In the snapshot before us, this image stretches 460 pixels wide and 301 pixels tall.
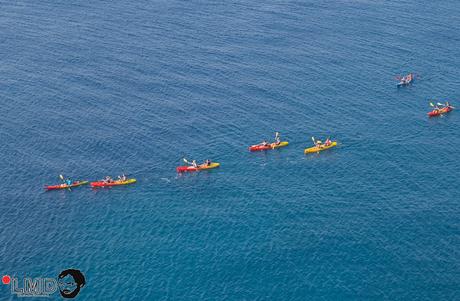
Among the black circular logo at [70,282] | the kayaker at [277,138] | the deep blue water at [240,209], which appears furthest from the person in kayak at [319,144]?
the black circular logo at [70,282]

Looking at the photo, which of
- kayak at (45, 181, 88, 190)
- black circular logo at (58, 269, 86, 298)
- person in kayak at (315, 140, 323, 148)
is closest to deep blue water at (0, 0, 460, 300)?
kayak at (45, 181, 88, 190)

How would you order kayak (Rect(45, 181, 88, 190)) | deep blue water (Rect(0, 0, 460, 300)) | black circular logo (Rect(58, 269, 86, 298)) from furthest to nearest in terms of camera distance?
kayak (Rect(45, 181, 88, 190)) < deep blue water (Rect(0, 0, 460, 300)) < black circular logo (Rect(58, 269, 86, 298))

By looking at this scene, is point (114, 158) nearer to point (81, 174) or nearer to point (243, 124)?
point (81, 174)

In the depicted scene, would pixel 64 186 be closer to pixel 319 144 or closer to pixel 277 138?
pixel 277 138

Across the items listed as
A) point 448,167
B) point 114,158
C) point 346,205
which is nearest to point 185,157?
point 114,158

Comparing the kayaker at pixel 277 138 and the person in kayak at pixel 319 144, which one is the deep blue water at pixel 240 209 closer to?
the kayaker at pixel 277 138

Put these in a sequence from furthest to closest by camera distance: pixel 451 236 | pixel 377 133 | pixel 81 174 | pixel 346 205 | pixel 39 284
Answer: pixel 377 133 → pixel 81 174 → pixel 346 205 → pixel 451 236 → pixel 39 284

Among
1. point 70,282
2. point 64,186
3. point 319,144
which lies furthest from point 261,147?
point 70,282

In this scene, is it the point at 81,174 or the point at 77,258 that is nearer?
the point at 77,258

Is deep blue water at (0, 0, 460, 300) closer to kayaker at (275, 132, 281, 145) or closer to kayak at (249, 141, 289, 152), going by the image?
kayak at (249, 141, 289, 152)

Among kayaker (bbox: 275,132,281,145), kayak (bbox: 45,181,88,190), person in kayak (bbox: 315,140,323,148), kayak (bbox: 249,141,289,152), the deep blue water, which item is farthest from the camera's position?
kayaker (bbox: 275,132,281,145)

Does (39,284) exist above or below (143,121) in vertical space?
below
